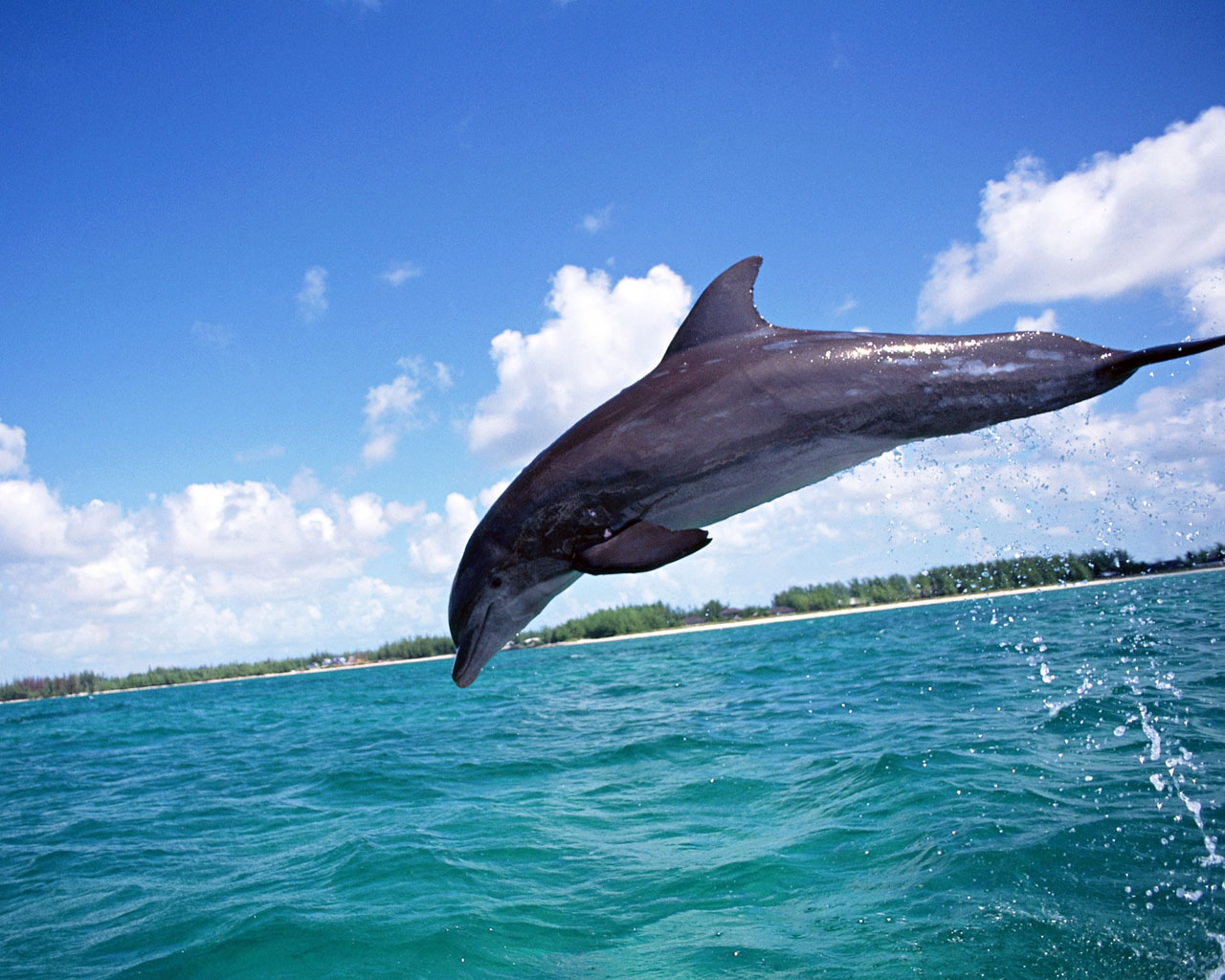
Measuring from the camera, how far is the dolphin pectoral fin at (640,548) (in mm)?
2697

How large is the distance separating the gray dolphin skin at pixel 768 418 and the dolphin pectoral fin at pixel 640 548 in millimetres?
11

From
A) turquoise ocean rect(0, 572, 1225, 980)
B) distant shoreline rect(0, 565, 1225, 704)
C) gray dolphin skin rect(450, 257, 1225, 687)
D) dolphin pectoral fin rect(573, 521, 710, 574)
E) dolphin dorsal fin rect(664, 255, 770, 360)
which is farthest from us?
distant shoreline rect(0, 565, 1225, 704)

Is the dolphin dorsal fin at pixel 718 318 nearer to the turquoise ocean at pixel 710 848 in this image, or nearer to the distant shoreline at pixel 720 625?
the turquoise ocean at pixel 710 848

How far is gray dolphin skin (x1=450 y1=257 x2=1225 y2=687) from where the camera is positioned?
3053 millimetres

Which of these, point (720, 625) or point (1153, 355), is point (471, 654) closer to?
point (1153, 355)

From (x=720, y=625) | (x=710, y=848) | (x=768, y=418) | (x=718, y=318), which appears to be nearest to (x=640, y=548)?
(x=768, y=418)

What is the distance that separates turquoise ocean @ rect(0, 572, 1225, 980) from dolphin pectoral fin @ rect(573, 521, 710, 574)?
408 centimetres

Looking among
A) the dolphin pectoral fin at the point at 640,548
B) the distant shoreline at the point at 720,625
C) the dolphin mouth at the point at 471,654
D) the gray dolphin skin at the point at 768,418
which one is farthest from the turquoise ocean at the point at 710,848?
the distant shoreline at the point at 720,625

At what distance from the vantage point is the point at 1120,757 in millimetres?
8836

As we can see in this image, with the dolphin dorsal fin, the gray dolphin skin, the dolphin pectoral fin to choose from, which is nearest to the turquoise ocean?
the gray dolphin skin

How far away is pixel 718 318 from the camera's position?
3.49m

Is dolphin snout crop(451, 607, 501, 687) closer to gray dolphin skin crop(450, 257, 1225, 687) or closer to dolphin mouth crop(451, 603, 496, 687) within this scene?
dolphin mouth crop(451, 603, 496, 687)

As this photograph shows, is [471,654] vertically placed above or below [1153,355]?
below

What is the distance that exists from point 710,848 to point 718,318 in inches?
246
